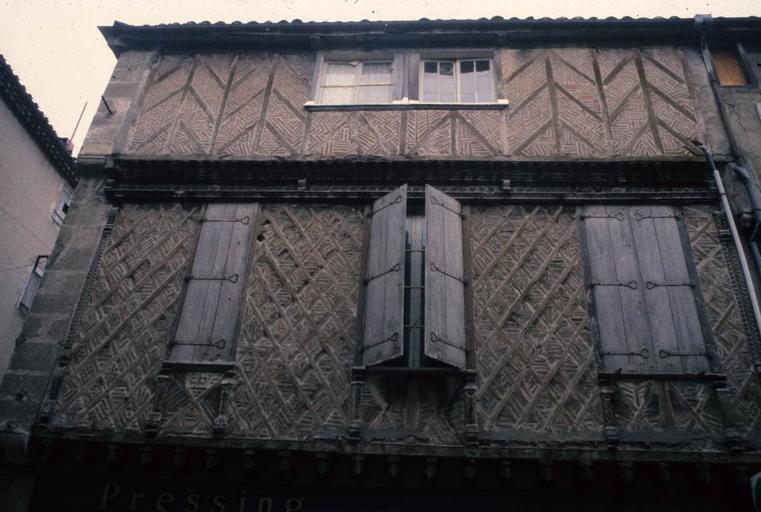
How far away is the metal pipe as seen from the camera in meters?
6.92

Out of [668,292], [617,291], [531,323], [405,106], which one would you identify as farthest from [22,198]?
[668,292]

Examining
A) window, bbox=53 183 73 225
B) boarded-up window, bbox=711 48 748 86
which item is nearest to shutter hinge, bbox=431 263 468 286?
boarded-up window, bbox=711 48 748 86

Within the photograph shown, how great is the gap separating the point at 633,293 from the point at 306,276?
384 cm

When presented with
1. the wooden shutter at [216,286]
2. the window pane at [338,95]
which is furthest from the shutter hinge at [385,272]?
the window pane at [338,95]

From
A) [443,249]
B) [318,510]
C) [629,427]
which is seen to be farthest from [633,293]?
[318,510]

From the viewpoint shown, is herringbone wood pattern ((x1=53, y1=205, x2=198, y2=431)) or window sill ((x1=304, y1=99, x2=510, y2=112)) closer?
herringbone wood pattern ((x1=53, y1=205, x2=198, y2=431))

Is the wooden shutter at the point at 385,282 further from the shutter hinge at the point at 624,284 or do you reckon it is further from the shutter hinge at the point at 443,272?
the shutter hinge at the point at 624,284

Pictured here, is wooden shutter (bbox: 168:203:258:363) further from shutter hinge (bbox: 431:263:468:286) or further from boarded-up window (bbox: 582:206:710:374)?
boarded-up window (bbox: 582:206:710:374)

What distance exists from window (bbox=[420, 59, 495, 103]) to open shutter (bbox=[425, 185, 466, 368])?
2017 millimetres

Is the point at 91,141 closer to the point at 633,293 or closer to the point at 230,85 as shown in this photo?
the point at 230,85

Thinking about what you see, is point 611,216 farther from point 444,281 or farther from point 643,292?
point 444,281

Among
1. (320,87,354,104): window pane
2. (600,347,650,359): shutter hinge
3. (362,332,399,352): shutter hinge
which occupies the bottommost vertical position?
(362,332,399,352): shutter hinge

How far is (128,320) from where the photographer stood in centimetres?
736

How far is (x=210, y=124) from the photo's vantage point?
888cm
